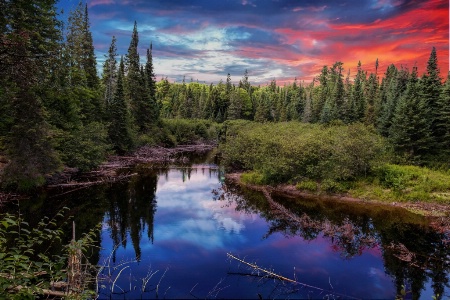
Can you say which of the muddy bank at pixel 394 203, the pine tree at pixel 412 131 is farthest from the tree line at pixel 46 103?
the pine tree at pixel 412 131

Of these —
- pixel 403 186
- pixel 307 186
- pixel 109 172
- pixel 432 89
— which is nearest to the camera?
pixel 403 186

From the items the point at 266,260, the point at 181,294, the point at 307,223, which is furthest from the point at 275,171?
the point at 181,294

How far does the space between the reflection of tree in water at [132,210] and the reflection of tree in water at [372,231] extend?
6749 mm

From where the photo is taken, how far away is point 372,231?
63.5 ft

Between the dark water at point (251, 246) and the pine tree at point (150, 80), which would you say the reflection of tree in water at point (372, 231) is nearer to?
the dark water at point (251, 246)

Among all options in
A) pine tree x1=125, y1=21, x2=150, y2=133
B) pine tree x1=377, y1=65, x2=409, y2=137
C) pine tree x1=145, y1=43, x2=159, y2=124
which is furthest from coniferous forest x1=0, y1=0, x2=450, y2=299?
pine tree x1=145, y1=43, x2=159, y2=124

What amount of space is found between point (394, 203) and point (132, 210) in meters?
20.0

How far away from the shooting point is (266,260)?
15.6 m

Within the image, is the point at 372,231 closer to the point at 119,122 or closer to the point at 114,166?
the point at 114,166

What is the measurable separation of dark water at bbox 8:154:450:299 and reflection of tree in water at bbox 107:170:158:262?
69mm

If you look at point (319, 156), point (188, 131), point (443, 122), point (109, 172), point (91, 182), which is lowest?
point (91, 182)

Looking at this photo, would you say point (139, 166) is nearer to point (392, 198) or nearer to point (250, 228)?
point (250, 228)

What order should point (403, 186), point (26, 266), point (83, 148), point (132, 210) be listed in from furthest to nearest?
point (83, 148) < point (403, 186) < point (132, 210) < point (26, 266)

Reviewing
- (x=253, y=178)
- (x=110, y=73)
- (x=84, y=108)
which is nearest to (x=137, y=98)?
(x=110, y=73)
